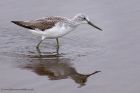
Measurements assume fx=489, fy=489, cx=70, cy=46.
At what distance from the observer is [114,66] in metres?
10.8

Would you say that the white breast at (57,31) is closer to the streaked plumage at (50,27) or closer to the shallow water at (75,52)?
the streaked plumage at (50,27)

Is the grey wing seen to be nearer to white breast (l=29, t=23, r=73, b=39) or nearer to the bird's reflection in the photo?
white breast (l=29, t=23, r=73, b=39)

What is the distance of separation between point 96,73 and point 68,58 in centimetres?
106

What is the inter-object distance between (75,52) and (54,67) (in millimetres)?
1057

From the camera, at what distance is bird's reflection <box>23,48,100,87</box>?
10258 millimetres

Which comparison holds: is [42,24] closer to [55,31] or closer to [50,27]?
[50,27]

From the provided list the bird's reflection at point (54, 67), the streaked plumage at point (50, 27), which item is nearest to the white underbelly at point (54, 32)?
the streaked plumage at point (50, 27)

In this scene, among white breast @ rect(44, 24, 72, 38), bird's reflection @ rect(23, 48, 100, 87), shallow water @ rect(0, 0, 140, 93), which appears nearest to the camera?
shallow water @ rect(0, 0, 140, 93)

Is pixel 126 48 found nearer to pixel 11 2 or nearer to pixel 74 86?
pixel 74 86

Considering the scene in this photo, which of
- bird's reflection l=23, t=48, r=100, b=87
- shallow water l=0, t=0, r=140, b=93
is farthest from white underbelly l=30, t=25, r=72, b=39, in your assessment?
bird's reflection l=23, t=48, r=100, b=87

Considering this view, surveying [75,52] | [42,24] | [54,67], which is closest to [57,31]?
[42,24]

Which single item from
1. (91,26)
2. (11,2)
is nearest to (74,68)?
(91,26)

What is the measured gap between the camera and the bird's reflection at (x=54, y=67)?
1026 centimetres

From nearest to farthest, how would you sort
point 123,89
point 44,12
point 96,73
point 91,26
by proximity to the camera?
point 123,89, point 96,73, point 91,26, point 44,12
